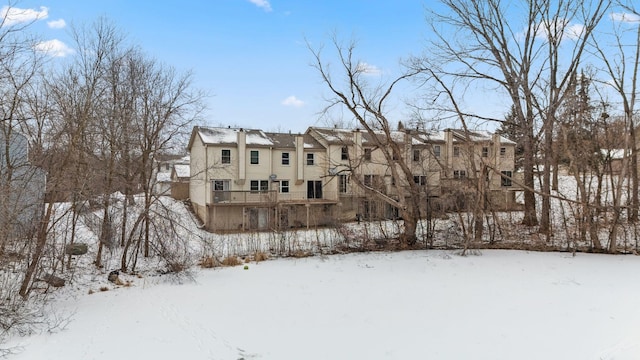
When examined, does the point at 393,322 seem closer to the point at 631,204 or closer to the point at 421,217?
the point at 421,217

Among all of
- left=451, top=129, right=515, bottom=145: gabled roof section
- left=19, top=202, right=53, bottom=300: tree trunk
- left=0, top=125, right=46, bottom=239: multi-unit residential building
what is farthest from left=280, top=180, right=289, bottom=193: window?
left=19, top=202, right=53, bottom=300: tree trunk

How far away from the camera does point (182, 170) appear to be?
32.7 meters

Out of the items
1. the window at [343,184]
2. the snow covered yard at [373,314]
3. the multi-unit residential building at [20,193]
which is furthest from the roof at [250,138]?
the multi-unit residential building at [20,193]

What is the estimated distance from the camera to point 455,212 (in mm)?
13633

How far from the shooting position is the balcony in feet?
72.3

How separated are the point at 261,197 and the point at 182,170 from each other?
43.3 ft

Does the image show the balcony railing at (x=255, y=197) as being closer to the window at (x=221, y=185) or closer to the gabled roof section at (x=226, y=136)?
the window at (x=221, y=185)

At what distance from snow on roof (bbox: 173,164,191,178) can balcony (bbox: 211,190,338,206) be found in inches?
415

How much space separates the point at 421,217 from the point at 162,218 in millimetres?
8921

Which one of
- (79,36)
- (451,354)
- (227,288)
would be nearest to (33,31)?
(227,288)

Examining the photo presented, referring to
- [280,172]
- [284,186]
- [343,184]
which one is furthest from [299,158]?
[343,184]

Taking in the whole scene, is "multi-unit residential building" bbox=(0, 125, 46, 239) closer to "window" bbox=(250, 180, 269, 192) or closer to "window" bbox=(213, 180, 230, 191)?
"window" bbox=(213, 180, 230, 191)

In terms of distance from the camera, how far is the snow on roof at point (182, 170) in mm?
31548

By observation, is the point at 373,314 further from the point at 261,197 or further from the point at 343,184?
the point at 343,184
